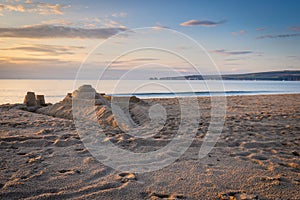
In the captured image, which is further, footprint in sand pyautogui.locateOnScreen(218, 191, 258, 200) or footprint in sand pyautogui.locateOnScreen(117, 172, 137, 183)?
footprint in sand pyautogui.locateOnScreen(117, 172, 137, 183)

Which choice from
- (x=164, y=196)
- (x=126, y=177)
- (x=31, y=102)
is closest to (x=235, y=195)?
(x=164, y=196)

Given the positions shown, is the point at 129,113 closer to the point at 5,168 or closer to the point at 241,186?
the point at 5,168

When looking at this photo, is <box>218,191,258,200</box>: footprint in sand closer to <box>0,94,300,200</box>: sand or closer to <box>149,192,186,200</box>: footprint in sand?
<box>0,94,300,200</box>: sand

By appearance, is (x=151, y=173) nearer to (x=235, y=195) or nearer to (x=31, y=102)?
(x=235, y=195)

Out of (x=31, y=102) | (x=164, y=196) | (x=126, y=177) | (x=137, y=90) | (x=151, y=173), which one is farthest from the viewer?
(x=137, y=90)

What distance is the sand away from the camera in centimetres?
225

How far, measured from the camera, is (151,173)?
2768 mm

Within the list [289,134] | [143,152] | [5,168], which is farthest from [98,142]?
[289,134]

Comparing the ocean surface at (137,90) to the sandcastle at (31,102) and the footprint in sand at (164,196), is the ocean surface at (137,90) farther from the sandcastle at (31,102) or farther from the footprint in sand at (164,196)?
the footprint in sand at (164,196)

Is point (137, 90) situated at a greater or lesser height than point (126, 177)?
greater

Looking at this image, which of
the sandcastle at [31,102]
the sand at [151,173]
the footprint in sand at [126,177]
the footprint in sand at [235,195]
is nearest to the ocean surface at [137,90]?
the sandcastle at [31,102]

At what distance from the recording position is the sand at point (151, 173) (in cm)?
225

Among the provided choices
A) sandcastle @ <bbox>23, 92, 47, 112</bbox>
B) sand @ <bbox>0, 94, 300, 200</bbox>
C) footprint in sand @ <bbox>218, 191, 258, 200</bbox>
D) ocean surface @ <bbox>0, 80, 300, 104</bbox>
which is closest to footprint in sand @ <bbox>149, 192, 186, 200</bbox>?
sand @ <bbox>0, 94, 300, 200</bbox>

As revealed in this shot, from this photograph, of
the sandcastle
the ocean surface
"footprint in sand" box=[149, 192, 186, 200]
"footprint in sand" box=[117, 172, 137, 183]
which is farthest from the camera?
the ocean surface
